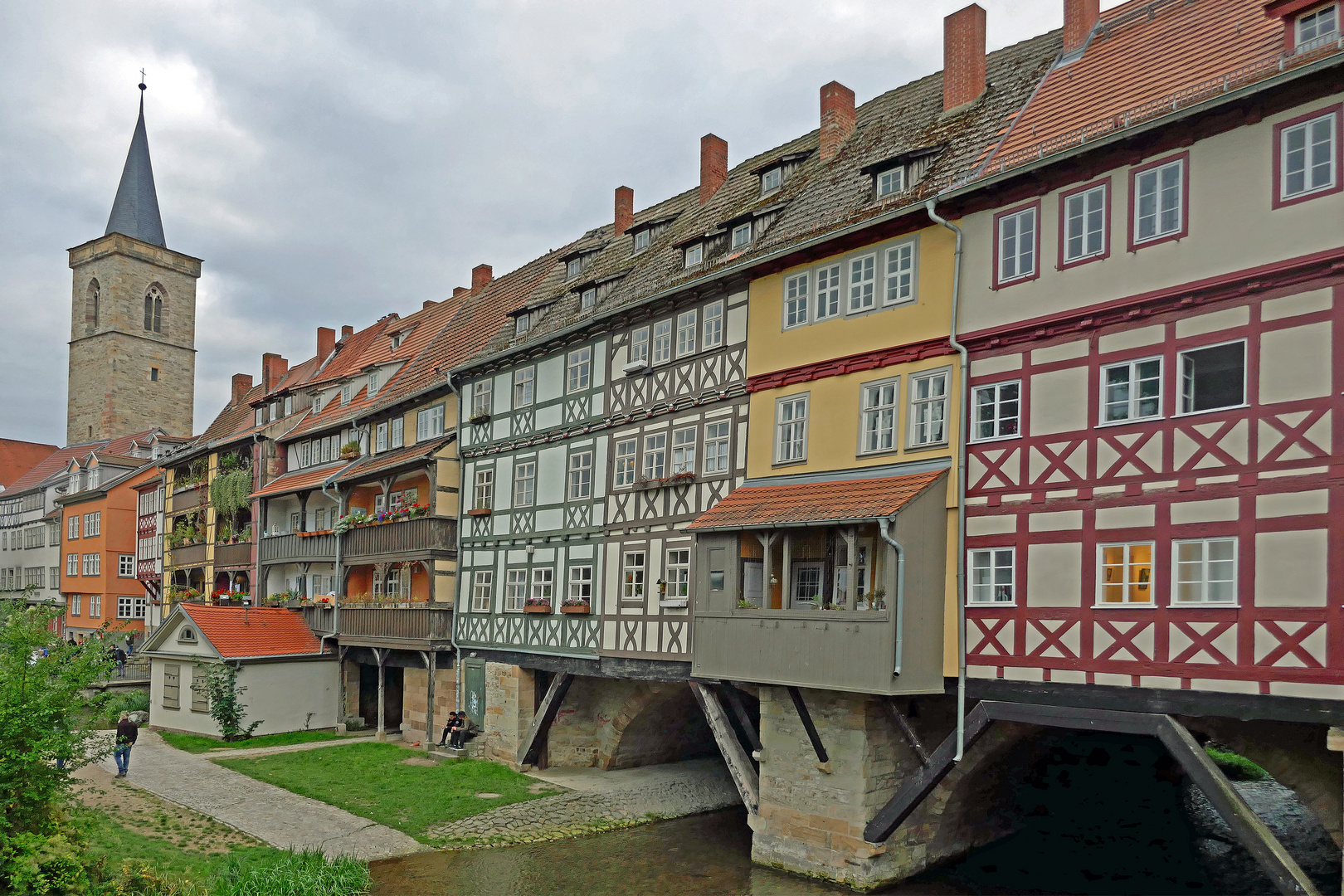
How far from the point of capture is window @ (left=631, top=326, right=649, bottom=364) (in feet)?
73.9

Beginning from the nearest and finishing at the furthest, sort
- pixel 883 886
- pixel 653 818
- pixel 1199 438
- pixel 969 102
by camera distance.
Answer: pixel 1199 438 < pixel 883 886 < pixel 969 102 < pixel 653 818

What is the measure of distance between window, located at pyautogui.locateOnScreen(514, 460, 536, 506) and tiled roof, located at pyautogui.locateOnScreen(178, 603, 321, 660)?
1021 centimetres

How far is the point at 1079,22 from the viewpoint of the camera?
18.3m

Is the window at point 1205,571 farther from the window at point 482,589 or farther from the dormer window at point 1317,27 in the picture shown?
the window at point 482,589

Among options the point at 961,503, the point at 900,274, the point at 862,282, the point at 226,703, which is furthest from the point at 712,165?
the point at 226,703

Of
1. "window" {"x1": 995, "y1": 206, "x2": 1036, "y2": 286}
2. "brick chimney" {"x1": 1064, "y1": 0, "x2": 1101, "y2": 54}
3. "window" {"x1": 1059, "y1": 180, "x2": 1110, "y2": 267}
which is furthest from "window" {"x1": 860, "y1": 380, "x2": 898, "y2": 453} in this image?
"brick chimney" {"x1": 1064, "y1": 0, "x2": 1101, "y2": 54}

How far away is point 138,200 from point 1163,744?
6979 cm

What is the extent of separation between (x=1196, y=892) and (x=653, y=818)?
10355mm

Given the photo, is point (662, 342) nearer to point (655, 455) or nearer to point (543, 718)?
point (655, 455)

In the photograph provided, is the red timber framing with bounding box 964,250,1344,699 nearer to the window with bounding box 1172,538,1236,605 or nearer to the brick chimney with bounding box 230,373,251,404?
the window with bounding box 1172,538,1236,605

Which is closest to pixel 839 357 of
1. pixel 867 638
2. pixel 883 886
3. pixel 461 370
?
pixel 867 638

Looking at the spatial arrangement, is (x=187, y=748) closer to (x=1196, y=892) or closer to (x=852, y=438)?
(x=852, y=438)

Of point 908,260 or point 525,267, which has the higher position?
point 525,267

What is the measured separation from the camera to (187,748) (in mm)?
28172
